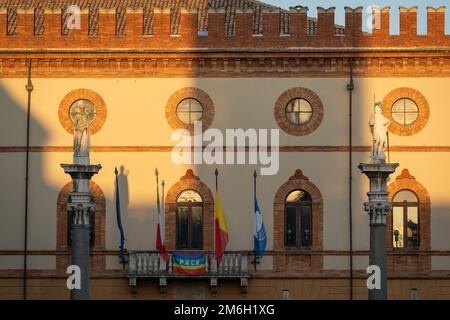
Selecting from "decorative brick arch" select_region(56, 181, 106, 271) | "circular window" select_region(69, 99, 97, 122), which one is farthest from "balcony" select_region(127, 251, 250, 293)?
"circular window" select_region(69, 99, 97, 122)

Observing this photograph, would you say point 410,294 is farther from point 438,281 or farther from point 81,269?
point 81,269

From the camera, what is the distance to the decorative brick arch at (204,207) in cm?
4528

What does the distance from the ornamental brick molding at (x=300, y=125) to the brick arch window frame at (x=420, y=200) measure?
3066mm

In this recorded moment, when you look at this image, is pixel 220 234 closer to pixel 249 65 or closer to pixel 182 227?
pixel 182 227

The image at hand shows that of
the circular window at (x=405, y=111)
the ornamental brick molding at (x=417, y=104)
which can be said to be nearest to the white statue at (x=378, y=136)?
the ornamental brick molding at (x=417, y=104)

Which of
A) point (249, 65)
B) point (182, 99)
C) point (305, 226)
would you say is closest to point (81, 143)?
point (182, 99)

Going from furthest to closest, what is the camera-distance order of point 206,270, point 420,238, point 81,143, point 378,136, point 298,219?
point 298,219
point 420,238
point 206,270
point 81,143
point 378,136

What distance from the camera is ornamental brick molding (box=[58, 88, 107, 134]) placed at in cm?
4575

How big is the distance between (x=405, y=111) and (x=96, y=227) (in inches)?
404

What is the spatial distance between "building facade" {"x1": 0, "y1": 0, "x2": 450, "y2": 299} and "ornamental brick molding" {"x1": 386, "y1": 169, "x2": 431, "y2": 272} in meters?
0.04

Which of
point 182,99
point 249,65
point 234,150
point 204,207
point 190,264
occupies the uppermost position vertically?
point 249,65

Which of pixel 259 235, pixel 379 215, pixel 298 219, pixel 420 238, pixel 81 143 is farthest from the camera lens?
pixel 298 219

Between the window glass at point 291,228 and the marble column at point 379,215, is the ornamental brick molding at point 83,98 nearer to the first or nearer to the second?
the window glass at point 291,228

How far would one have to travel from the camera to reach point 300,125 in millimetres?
45531
